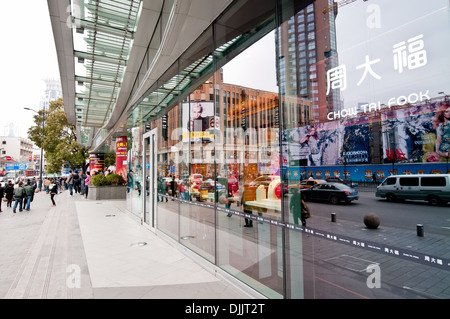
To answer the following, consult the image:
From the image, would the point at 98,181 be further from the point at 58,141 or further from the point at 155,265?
the point at 58,141

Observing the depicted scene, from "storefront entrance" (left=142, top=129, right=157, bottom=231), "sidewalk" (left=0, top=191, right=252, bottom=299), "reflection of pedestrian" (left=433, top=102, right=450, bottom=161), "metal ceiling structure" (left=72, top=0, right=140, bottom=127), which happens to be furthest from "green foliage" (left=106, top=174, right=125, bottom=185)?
"reflection of pedestrian" (left=433, top=102, right=450, bottom=161)

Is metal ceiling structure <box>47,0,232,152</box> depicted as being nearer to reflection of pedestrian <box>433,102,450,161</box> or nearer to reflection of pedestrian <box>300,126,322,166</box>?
reflection of pedestrian <box>300,126,322,166</box>

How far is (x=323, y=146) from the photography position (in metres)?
2.48

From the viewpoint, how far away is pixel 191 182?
566 centimetres

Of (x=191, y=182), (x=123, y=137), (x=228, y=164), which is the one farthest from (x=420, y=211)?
(x=123, y=137)

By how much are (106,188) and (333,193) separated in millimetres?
17927

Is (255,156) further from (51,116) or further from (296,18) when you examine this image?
(51,116)

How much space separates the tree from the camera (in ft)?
100.0

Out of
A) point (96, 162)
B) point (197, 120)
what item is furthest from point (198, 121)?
point (96, 162)

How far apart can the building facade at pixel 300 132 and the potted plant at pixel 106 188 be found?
12312 millimetres

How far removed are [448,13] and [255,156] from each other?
244cm

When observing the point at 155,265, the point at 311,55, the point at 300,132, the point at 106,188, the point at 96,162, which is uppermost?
the point at 311,55

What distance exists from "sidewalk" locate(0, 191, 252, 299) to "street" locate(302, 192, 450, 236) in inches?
79.7

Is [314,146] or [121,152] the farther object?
[121,152]
